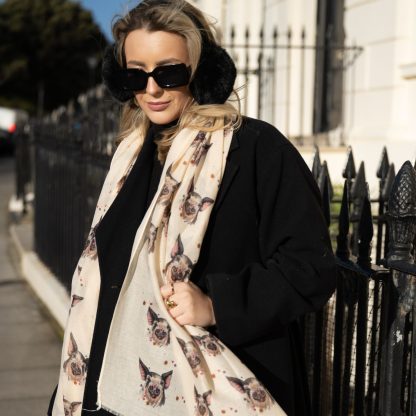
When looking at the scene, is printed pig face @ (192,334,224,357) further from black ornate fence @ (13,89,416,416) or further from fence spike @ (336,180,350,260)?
fence spike @ (336,180,350,260)

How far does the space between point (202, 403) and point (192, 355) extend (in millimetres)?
119

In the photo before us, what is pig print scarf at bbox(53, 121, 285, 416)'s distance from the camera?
1959mm

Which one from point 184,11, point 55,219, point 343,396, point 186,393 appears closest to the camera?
point 186,393

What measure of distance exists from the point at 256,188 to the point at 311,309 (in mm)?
331

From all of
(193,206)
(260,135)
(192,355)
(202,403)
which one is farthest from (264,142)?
(202,403)

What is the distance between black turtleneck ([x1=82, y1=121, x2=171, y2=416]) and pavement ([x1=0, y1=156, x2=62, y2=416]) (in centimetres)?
238

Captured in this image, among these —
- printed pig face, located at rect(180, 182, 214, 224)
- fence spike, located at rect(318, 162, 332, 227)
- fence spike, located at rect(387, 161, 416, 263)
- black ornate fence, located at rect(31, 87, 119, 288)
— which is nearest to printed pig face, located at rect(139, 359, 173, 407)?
printed pig face, located at rect(180, 182, 214, 224)

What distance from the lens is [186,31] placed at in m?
2.11

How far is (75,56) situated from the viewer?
2283 inches

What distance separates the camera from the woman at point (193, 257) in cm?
196

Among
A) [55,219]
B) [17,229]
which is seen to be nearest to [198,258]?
[55,219]

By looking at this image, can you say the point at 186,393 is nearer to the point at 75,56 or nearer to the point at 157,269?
the point at 157,269

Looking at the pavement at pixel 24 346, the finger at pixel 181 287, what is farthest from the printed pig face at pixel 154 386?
the pavement at pixel 24 346

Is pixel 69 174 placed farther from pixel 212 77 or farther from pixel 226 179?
pixel 226 179
